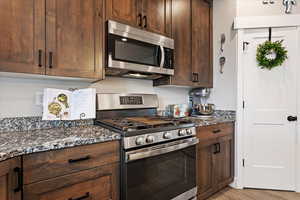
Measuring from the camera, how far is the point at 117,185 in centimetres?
137

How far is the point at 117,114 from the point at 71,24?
0.95 m

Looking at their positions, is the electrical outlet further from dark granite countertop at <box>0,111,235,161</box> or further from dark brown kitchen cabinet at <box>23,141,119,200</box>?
dark brown kitchen cabinet at <box>23,141,119,200</box>

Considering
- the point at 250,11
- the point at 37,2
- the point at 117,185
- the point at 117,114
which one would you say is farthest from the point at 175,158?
the point at 250,11

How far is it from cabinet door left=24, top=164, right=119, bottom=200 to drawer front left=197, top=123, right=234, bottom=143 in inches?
41.9

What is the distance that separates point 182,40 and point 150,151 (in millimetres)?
1467

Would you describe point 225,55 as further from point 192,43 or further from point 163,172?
point 163,172

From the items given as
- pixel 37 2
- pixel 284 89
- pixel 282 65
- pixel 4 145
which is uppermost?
pixel 37 2

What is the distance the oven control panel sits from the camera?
→ 138 centimetres

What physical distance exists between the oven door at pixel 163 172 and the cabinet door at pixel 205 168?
15 centimetres

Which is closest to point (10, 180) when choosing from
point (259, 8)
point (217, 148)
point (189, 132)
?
point (189, 132)

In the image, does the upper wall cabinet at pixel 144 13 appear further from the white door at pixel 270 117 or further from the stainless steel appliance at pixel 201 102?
the white door at pixel 270 117

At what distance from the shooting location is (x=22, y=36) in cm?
125

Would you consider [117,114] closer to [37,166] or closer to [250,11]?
[37,166]

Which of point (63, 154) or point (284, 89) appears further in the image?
point (284, 89)
